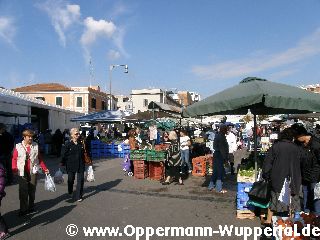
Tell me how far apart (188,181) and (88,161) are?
3912 millimetres

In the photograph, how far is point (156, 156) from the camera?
11.7m

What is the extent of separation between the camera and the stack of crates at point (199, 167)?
1301 cm

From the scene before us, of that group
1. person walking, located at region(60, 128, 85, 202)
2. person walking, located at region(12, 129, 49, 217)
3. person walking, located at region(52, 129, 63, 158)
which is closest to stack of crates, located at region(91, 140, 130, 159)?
person walking, located at region(52, 129, 63, 158)

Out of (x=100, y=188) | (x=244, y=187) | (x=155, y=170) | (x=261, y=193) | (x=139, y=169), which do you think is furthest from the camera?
(x=139, y=169)

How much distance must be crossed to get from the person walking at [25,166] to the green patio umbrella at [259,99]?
11.0ft

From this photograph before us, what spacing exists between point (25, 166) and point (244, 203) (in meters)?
4.32

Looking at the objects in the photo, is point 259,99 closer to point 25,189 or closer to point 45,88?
point 25,189

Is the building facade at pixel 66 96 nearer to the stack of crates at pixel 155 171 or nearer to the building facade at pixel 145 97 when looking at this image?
the building facade at pixel 145 97

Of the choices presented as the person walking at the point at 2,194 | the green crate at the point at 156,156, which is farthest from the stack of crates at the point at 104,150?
the person walking at the point at 2,194

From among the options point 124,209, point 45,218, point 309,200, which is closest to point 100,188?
point 124,209

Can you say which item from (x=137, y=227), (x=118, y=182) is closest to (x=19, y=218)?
(x=137, y=227)

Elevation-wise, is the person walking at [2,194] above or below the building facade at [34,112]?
below

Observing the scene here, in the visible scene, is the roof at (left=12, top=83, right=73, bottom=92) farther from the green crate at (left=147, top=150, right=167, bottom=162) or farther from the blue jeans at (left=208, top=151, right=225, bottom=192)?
the blue jeans at (left=208, top=151, right=225, bottom=192)

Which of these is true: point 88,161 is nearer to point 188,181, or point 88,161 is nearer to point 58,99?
point 188,181
